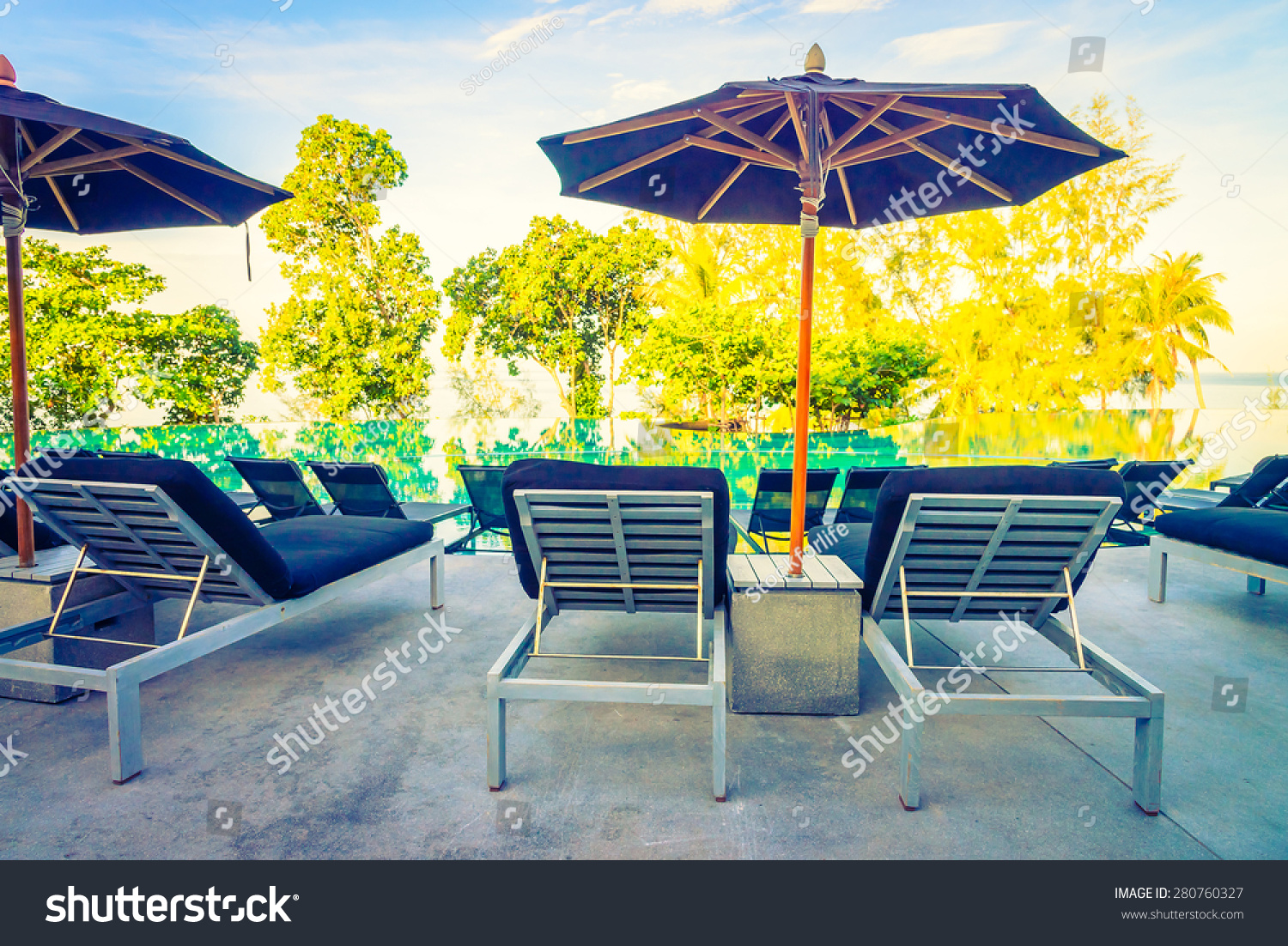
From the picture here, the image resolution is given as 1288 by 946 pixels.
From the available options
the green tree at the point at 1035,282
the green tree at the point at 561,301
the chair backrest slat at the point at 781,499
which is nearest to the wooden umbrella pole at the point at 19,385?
the chair backrest slat at the point at 781,499

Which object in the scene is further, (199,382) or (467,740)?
(199,382)

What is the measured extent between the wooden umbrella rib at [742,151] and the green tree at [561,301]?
53.6 feet

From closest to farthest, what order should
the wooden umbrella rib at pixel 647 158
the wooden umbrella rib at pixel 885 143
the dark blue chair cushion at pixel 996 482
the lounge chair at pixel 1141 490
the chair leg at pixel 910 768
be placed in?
1. the chair leg at pixel 910 768
2. the dark blue chair cushion at pixel 996 482
3. the wooden umbrella rib at pixel 885 143
4. the wooden umbrella rib at pixel 647 158
5. the lounge chair at pixel 1141 490

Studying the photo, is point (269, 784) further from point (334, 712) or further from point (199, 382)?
point (199, 382)

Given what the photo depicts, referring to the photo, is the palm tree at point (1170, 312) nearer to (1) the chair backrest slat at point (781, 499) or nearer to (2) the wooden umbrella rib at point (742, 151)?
(1) the chair backrest slat at point (781, 499)

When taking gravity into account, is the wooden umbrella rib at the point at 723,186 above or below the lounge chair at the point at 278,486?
above

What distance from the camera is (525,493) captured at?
2320 mm

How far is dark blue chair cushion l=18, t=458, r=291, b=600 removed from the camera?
229 cm

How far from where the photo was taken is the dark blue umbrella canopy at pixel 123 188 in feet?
10.3

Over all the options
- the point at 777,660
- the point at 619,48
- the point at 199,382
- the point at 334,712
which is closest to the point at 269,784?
the point at 334,712

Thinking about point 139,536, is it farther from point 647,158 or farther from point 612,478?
point 647,158

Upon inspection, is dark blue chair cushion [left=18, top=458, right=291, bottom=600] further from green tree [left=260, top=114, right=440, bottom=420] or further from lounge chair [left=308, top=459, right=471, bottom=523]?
green tree [left=260, top=114, right=440, bottom=420]

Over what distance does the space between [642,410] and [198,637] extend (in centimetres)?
1938

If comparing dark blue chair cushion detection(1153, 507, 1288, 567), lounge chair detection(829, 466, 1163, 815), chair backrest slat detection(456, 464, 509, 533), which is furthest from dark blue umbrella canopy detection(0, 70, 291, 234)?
dark blue chair cushion detection(1153, 507, 1288, 567)
